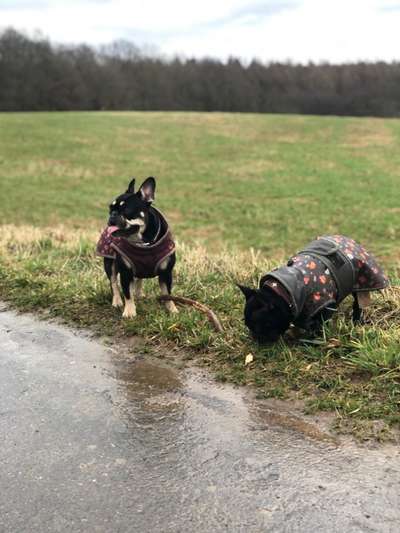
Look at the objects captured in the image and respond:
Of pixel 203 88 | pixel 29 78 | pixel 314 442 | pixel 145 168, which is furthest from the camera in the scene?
pixel 203 88

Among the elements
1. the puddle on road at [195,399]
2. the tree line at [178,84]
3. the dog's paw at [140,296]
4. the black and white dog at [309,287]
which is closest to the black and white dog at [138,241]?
the dog's paw at [140,296]

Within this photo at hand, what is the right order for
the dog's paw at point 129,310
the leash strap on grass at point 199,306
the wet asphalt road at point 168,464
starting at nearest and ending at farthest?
the wet asphalt road at point 168,464
the leash strap on grass at point 199,306
the dog's paw at point 129,310

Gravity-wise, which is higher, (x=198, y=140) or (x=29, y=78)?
(x=29, y=78)

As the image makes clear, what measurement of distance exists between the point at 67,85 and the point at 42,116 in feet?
112

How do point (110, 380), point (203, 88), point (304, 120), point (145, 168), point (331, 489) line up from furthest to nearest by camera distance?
1. point (203, 88)
2. point (304, 120)
3. point (145, 168)
4. point (110, 380)
5. point (331, 489)

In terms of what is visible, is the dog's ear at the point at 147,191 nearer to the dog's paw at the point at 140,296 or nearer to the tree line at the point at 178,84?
the dog's paw at the point at 140,296

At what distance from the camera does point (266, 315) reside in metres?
4.15

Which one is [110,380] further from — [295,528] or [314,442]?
[295,528]

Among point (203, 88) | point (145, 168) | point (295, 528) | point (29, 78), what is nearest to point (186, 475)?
point (295, 528)

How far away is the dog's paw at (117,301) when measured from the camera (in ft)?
18.1

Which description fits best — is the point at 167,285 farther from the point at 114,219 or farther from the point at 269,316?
the point at 269,316

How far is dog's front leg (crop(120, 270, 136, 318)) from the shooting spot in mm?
5082

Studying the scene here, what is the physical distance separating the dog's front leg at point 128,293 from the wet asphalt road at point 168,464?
0.98 m

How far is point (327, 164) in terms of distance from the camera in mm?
31422
